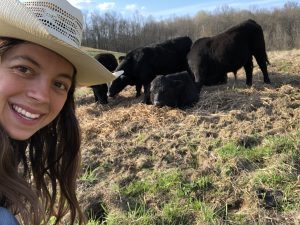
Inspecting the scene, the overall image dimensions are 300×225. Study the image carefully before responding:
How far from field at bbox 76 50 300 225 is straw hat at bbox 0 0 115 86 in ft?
9.11

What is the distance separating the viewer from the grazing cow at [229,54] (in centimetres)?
1033

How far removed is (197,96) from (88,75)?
6288mm

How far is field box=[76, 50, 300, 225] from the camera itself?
4.70 m

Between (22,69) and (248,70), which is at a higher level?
(22,69)

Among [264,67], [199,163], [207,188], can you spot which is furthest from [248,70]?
[207,188]

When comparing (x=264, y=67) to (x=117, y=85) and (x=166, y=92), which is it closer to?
(x=166, y=92)

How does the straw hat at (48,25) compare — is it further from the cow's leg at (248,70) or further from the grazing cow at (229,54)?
the cow's leg at (248,70)

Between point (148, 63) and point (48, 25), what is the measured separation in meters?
9.66

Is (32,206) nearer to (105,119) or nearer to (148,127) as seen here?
(148,127)

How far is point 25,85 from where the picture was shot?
2141 millimetres

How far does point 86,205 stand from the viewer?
17.0ft

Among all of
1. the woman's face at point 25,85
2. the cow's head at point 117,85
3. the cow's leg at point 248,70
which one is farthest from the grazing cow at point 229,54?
the woman's face at point 25,85

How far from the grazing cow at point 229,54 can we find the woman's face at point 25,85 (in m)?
8.34

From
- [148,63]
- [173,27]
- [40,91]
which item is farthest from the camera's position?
[173,27]
